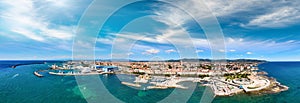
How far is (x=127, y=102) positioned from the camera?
16391 millimetres

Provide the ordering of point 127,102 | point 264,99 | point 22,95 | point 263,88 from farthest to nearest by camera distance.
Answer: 1. point 263,88
2. point 22,95
3. point 264,99
4. point 127,102

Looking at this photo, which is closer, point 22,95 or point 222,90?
point 22,95

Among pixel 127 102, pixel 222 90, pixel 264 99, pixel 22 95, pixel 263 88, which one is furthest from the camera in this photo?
pixel 263 88

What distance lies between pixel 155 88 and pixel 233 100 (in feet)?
26.0

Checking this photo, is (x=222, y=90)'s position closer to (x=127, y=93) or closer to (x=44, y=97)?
(x=127, y=93)

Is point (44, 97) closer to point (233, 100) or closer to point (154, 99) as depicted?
point (154, 99)

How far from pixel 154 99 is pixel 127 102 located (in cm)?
241

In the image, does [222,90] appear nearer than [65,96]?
No

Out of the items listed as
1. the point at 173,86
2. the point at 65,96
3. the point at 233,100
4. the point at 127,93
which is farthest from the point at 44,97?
the point at 233,100

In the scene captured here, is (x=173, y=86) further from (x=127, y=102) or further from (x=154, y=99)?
(x=127, y=102)

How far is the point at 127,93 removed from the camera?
1973 cm

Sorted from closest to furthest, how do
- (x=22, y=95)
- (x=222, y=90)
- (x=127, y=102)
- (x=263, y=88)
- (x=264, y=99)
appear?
1. (x=127, y=102)
2. (x=264, y=99)
3. (x=22, y=95)
4. (x=222, y=90)
5. (x=263, y=88)

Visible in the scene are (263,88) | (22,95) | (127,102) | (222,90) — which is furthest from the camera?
(263,88)

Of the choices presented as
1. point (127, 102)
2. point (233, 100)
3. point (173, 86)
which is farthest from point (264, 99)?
point (127, 102)
